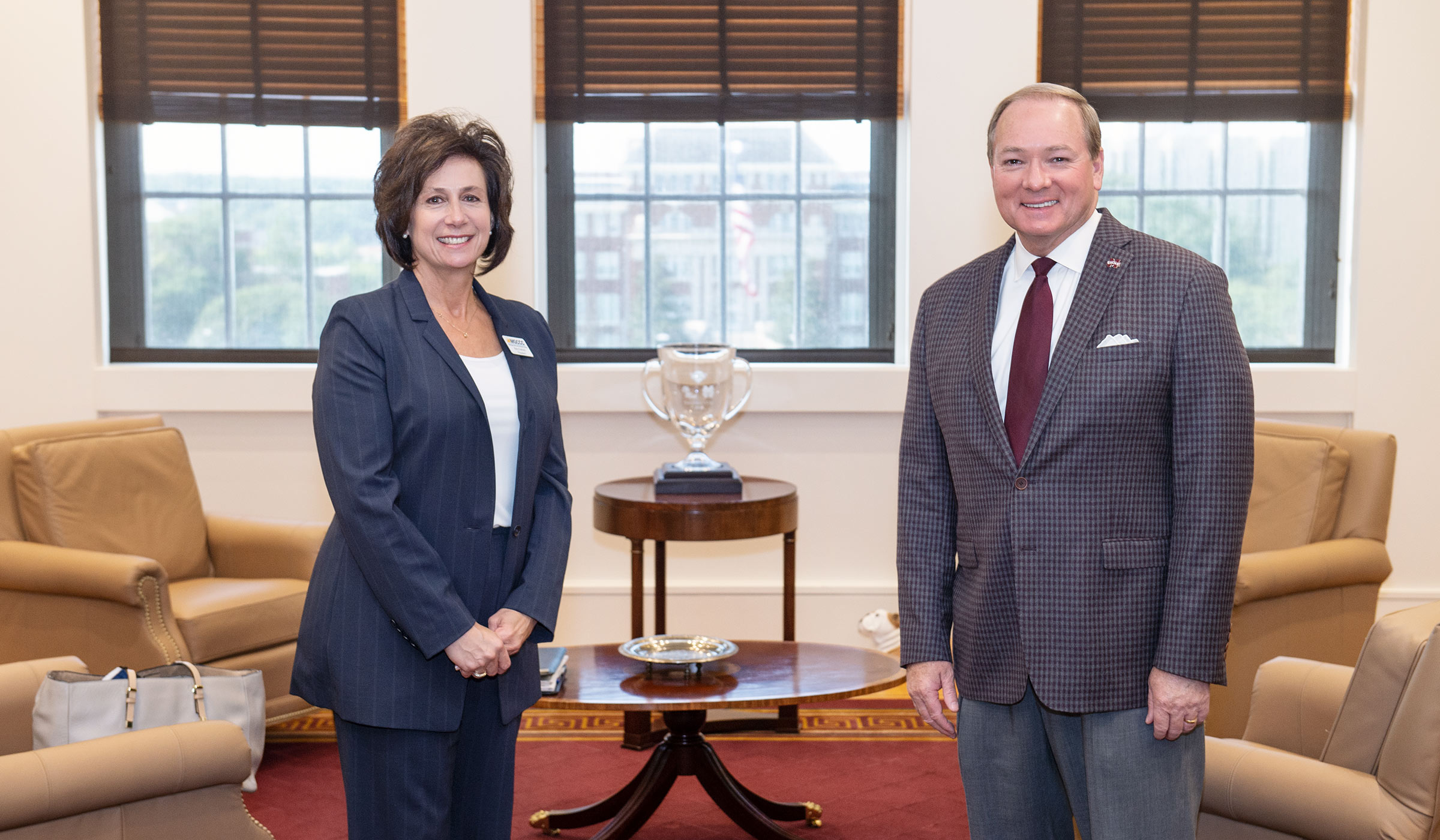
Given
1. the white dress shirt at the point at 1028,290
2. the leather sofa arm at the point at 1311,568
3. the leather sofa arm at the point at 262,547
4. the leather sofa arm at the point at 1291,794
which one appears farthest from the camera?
the leather sofa arm at the point at 262,547

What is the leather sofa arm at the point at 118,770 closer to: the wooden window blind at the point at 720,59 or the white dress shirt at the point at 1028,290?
the white dress shirt at the point at 1028,290

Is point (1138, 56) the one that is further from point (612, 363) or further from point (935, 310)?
point (935, 310)

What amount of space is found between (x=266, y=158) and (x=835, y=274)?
221 cm

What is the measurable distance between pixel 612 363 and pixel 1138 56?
7.43 ft

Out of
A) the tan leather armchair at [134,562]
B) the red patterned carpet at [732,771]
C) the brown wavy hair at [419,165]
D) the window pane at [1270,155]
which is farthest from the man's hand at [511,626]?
the window pane at [1270,155]

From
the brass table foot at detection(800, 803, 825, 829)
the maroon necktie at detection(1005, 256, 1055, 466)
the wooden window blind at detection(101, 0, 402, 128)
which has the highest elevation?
the wooden window blind at detection(101, 0, 402, 128)

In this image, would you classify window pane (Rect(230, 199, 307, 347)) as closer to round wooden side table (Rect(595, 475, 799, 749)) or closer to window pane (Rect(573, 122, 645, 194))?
window pane (Rect(573, 122, 645, 194))

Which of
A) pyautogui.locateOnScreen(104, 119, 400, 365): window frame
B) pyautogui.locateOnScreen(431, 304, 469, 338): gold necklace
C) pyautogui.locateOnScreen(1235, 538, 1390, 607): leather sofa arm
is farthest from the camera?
pyautogui.locateOnScreen(104, 119, 400, 365): window frame

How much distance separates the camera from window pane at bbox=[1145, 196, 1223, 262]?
14.6ft

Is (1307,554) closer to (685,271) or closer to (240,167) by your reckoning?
(685,271)

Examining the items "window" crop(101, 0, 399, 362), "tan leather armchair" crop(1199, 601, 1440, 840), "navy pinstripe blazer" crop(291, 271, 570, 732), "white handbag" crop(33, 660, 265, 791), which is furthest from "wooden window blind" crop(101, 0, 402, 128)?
"tan leather armchair" crop(1199, 601, 1440, 840)

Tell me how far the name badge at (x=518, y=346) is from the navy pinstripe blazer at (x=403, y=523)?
92mm

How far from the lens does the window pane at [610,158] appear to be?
4.41 meters

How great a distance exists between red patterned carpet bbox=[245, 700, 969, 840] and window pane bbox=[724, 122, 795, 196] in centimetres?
195
